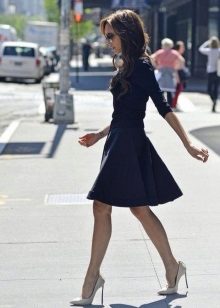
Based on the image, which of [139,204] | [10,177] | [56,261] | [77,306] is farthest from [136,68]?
[10,177]

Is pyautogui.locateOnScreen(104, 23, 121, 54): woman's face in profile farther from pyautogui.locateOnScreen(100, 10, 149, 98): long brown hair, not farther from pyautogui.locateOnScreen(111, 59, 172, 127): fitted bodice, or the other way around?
pyautogui.locateOnScreen(111, 59, 172, 127): fitted bodice

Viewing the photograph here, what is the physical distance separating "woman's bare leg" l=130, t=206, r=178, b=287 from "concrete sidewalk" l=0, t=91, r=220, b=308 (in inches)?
7.0

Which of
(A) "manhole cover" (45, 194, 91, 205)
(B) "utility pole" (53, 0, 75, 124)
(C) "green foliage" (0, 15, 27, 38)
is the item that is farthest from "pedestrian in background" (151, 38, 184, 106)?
(C) "green foliage" (0, 15, 27, 38)

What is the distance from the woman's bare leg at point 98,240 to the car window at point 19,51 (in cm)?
3190

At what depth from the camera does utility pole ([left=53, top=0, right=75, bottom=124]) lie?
17859mm

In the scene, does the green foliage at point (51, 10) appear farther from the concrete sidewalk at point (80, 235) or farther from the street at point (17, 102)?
the concrete sidewalk at point (80, 235)

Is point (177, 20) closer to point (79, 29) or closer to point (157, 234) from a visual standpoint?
point (157, 234)

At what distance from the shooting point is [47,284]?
645 cm

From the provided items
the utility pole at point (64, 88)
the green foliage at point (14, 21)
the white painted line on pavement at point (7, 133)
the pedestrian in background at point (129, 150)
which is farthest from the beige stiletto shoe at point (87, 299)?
the green foliage at point (14, 21)

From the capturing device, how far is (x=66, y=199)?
9.84 meters

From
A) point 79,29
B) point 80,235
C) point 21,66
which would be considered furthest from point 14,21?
point 80,235

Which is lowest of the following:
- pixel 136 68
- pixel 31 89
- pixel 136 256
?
pixel 31 89

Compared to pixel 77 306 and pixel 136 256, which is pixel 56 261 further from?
pixel 77 306

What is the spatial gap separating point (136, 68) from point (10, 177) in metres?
5.93
